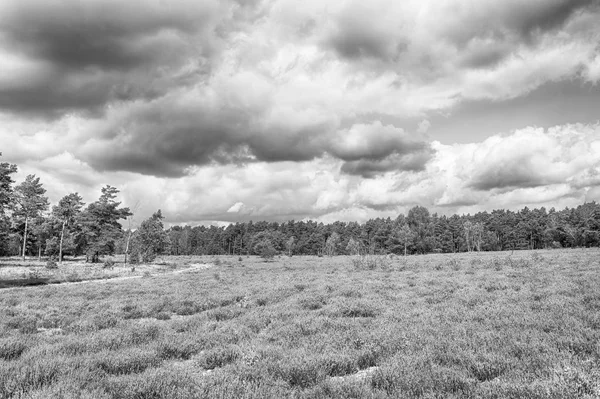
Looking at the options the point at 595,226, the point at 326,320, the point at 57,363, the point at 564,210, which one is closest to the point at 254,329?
the point at 326,320

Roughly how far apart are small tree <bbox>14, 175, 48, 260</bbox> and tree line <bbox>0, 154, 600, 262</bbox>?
157 millimetres

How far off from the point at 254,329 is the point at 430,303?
7.41m

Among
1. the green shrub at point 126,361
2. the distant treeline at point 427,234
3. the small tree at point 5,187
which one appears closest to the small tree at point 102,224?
the small tree at point 5,187

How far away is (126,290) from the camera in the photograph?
856 inches

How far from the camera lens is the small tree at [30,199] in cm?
6522

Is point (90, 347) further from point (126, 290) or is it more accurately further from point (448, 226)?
point (448, 226)

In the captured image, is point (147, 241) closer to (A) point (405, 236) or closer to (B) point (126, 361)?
(B) point (126, 361)

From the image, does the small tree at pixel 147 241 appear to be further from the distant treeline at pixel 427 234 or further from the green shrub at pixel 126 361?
the green shrub at pixel 126 361

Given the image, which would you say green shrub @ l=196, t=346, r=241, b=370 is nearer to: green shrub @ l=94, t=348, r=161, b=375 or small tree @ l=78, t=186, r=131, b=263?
green shrub @ l=94, t=348, r=161, b=375

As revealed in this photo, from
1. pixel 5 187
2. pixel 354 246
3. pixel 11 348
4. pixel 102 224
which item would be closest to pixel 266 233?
pixel 354 246

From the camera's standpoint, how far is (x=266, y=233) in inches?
3671

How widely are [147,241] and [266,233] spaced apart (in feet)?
112

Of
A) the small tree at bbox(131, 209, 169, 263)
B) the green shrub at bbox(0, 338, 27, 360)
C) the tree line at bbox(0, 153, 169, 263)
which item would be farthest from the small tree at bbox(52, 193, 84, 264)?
the green shrub at bbox(0, 338, 27, 360)

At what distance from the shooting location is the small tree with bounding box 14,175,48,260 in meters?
65.2
